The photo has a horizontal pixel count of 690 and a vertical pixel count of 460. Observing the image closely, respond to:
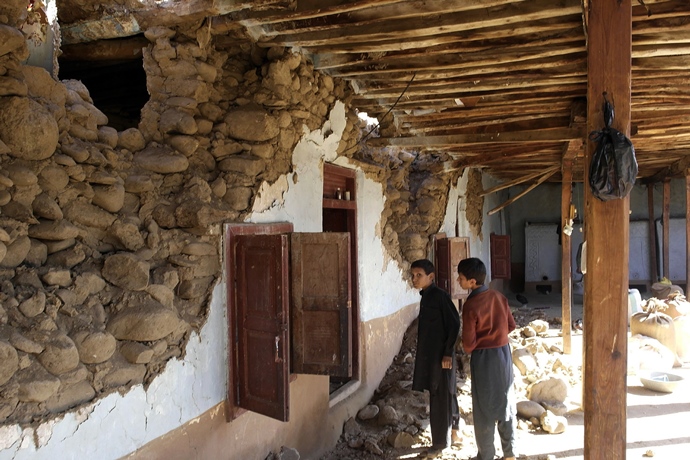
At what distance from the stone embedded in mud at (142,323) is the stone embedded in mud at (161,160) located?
0.91 meters

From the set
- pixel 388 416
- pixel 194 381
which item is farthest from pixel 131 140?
pixel 388 416

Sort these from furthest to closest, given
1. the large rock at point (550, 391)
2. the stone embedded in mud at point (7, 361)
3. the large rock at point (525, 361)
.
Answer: the large rock at point (525, 361), the large rock at point (550, 391), the stone embedded in mud at point (7, 361)

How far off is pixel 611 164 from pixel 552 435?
3.67 m

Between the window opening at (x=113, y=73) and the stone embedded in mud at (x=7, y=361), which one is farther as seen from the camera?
the window opening at (x=113, y=73)

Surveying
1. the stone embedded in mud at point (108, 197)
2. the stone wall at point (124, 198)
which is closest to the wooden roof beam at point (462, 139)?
the stone wall at point (124, 198)

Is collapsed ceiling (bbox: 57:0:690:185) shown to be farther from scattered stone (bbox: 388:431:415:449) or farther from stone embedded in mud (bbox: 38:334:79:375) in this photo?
scattered stone (bbox: 388:431:415:449)

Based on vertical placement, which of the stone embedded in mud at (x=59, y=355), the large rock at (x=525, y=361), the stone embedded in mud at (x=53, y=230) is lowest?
the large rock at (x=525, y=361)

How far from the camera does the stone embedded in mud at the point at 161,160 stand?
345cm

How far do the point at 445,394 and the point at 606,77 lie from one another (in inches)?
120

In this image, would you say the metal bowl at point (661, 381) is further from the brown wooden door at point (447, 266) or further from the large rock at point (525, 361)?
the brown wooden door at point (447, 266)

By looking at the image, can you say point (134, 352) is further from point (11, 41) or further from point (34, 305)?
point (11, 41)

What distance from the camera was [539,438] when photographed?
17.8 ft

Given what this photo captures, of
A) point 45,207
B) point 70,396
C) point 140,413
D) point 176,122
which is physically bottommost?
point 140,413

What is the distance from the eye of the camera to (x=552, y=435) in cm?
548
